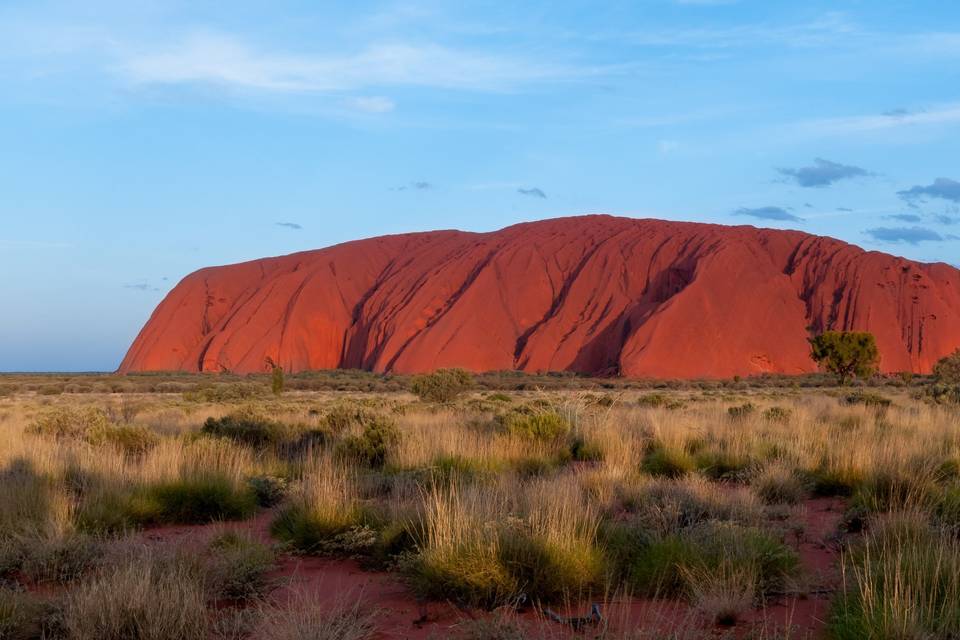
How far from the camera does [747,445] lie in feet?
35.3

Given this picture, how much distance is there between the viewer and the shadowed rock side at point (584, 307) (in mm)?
59469

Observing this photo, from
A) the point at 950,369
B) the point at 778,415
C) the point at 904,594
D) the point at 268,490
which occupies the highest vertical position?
the point at 950,369

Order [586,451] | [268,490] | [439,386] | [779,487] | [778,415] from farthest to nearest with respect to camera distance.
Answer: [439,386], [778,415], [586,451], [268,490], [779,487]

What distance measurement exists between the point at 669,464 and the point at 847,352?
36705 mm

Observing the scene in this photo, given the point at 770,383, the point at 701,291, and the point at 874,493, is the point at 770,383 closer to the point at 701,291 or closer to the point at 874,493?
the point at 701,291

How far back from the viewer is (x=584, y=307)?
64.5m

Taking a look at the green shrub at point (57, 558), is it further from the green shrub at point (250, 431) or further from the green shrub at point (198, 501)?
the green shrub at point (250, 431)

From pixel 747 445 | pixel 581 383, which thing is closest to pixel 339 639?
pixel 747 445

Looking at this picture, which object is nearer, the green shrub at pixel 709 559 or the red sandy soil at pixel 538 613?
the red sandy soil at pixel 538 613

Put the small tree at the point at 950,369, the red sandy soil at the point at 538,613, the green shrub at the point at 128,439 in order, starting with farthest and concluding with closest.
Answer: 1. the small tree at the point at 950,369
2. the green shrub at the point at 128,439
3. the red sandy soil at the point at 538,613

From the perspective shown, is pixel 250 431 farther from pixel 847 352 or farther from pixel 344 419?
pixel 847 352

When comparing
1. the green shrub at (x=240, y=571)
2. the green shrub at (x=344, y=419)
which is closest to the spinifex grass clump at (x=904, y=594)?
the green shrub at (x=240, y=571)

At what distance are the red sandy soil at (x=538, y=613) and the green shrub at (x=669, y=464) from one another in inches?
119

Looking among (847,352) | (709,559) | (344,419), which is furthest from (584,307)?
(709,559)
